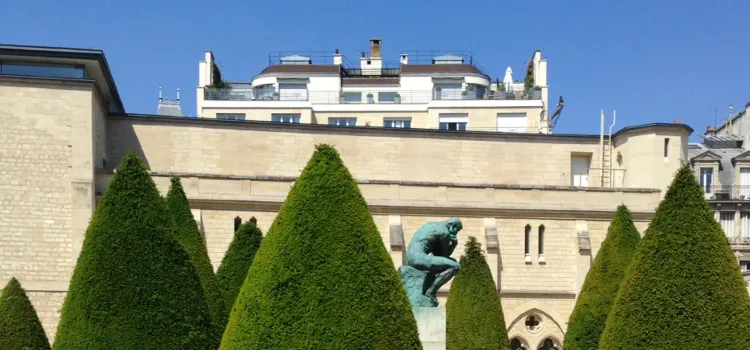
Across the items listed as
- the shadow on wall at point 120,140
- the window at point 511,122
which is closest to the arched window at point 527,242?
the shadow on wall at point 120,140

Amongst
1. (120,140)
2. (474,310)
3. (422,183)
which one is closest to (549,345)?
(422,183)

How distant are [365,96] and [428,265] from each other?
40029 mm

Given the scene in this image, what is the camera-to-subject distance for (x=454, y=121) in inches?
2143

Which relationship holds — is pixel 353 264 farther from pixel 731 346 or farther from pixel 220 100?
pixel 220 100

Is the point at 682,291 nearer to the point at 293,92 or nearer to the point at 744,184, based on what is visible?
the point at 293,92

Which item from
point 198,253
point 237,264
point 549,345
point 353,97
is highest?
point 353,97

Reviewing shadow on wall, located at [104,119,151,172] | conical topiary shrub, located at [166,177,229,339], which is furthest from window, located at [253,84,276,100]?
conical topiary shrub, located at [166,177,229,339]

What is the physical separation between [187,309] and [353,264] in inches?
159

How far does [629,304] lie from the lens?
58.6ft

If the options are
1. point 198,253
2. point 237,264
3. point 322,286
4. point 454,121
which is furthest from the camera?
point 454,121

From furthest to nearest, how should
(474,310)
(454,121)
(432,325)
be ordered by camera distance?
1. (454,121)
2. (474,310)
3. (432,325)

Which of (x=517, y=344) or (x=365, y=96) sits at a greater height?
(x=365, y=96)

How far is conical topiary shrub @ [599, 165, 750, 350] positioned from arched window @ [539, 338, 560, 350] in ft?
69.9

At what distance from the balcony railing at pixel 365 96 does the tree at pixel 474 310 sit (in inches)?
991
